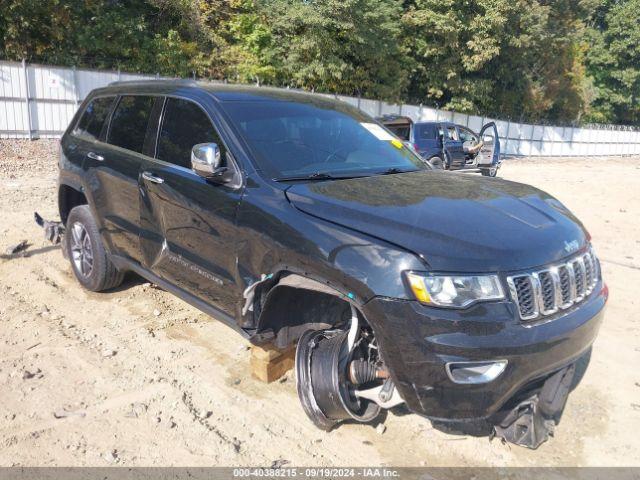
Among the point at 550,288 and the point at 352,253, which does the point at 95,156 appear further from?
the point at 550,288

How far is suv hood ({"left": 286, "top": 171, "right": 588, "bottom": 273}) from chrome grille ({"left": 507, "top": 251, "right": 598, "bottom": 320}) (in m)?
0.06

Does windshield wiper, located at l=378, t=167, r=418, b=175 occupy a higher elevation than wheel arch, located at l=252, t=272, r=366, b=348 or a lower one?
higher

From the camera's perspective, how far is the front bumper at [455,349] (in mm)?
2461

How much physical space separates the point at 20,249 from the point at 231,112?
4.18 meters

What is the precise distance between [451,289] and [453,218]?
0.46 m

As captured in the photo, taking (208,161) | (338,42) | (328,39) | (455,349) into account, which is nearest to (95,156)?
(208,161)

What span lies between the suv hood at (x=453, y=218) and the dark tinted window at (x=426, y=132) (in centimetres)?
1269

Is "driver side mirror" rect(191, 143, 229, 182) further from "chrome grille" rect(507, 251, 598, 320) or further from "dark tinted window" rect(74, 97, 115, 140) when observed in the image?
"dark tinted window" rect(74, 97, 115, 140)

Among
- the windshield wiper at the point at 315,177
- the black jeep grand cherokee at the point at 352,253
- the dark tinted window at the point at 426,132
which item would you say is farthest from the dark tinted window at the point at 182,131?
the dark tinted window at the point at 426,132

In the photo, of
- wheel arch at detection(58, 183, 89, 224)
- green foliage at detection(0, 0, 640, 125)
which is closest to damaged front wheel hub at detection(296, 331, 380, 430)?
wheel arch at detection(58, 183, 89, 224)

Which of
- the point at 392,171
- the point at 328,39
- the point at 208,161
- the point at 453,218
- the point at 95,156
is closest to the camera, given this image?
the point at 453,218

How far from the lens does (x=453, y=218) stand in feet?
9.23

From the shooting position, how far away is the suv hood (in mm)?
2564

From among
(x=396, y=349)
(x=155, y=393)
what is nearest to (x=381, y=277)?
(x=396, y=349)
